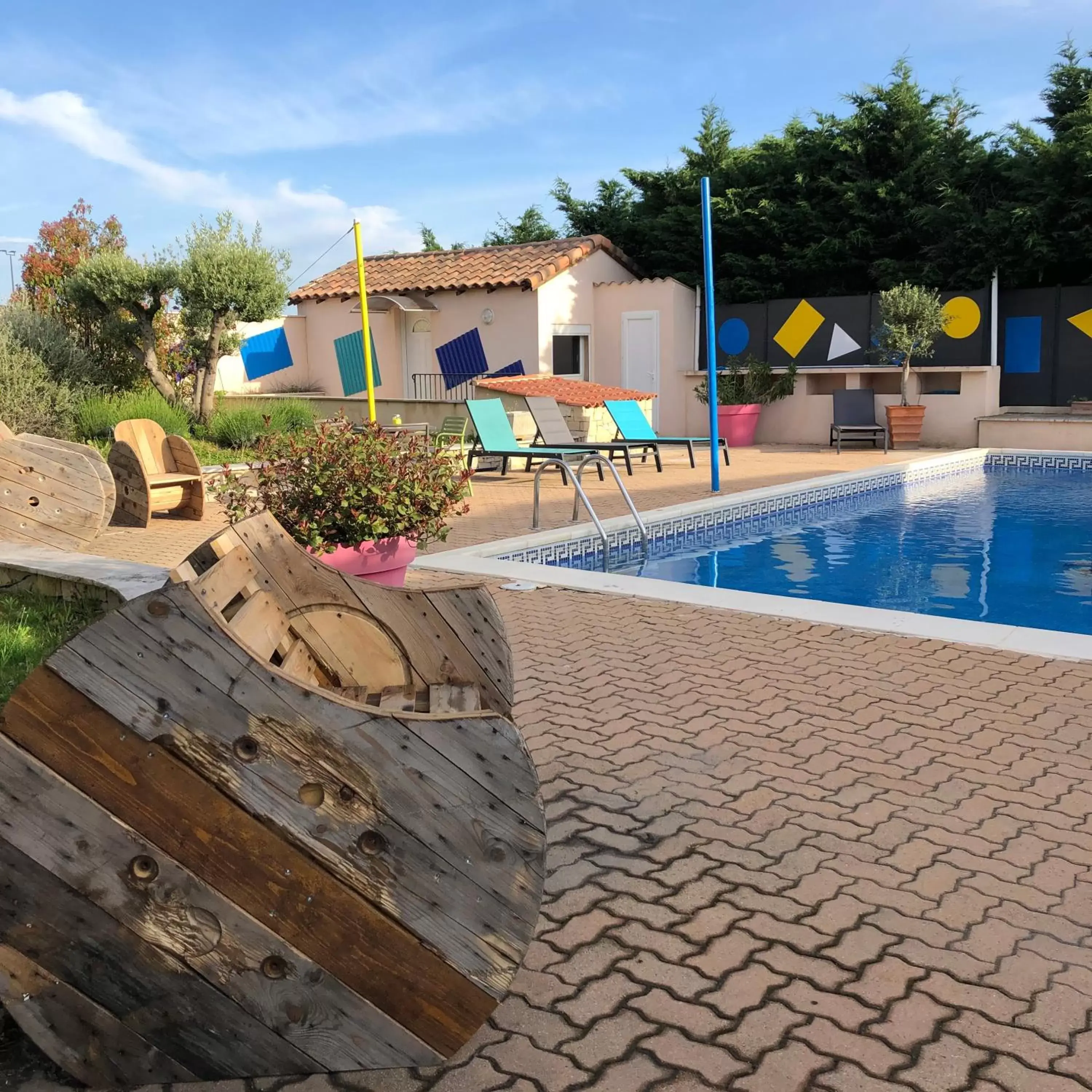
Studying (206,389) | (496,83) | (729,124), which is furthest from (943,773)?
(729,124)

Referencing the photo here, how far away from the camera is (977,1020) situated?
215 centimetres

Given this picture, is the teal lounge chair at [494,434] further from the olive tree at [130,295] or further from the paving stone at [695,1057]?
the paving stone at [695,1057]

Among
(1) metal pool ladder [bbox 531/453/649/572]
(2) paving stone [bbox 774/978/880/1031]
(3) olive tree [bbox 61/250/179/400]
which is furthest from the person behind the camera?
(3) olive tree [bbox 61/250/179/400]

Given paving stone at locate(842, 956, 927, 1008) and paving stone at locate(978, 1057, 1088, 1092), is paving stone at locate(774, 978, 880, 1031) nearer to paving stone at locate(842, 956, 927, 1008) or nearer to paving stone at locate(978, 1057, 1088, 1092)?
paving stone at locate(842, 956, 927, 1008)

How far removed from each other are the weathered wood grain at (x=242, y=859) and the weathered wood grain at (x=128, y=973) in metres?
0.09

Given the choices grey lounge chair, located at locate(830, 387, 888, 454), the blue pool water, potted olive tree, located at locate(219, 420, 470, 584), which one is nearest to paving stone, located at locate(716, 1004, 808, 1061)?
potted olive tree, located at locate(219, 420, 470, 584)

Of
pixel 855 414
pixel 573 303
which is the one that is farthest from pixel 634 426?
pixel 573 303

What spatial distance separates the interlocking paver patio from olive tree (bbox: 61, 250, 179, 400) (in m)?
10.7

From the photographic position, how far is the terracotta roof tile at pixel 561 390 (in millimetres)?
13648

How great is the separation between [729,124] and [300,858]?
2053 centimetres

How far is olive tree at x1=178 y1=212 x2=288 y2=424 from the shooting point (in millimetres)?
13609

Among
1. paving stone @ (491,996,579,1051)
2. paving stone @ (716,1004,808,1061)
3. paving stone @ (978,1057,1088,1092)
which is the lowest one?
paving stone @ (978,1057,1088,1092)

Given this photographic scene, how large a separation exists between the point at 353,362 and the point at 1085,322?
495 inches

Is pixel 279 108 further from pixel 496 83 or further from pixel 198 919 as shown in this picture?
pixel 198 919
